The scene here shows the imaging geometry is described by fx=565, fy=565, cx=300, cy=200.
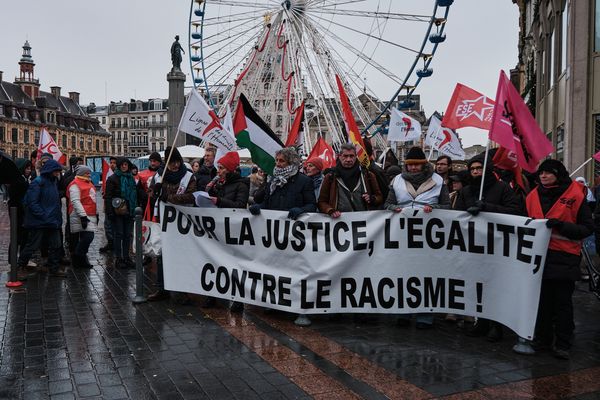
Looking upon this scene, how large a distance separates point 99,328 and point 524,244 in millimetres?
4368

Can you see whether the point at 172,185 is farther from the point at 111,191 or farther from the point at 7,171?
the point at 111,191

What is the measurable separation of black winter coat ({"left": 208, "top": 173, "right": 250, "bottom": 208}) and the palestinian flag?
44 cm

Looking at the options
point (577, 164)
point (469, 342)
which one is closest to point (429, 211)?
point (469, 342)

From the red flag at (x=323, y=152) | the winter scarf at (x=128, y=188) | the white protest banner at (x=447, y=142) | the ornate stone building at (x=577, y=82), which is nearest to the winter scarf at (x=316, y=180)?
the red flag at (x=323, y=152)

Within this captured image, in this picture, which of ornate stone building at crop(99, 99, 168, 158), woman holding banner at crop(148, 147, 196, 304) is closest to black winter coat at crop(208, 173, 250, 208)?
woman holding banner at crop(148, 147, 196, 304)

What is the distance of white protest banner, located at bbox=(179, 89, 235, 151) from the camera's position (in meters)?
7.40

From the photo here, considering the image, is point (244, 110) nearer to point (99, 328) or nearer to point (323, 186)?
point (323, 186)

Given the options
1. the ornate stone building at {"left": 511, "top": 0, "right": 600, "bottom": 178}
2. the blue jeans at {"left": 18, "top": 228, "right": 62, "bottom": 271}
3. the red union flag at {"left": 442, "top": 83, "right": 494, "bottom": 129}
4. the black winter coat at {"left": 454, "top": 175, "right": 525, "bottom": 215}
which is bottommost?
the blue jeans at {"left": 18, "top": 228, "right": 62, "bottom": 271}

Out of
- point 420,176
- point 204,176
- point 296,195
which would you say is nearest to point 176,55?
point 204,176

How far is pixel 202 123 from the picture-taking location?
7512 mm

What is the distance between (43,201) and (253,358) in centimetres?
532

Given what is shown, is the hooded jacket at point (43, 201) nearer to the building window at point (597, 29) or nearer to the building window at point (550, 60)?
the building window at point (597, 29)

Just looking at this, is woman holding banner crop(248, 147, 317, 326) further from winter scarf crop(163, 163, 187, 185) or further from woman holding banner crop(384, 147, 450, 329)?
winter scarf crop(163, 163, 187, 185)

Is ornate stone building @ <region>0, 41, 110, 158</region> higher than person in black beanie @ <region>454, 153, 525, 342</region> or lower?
higher
